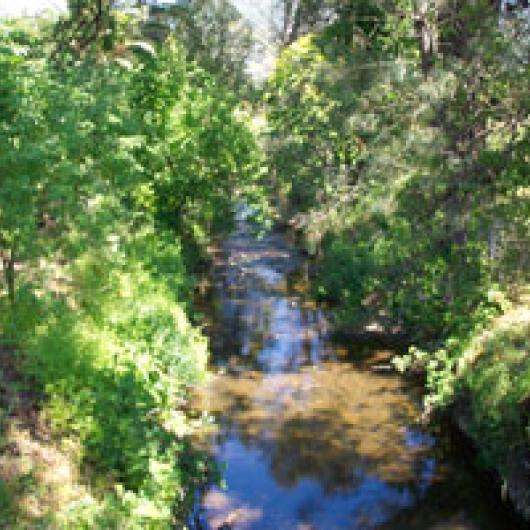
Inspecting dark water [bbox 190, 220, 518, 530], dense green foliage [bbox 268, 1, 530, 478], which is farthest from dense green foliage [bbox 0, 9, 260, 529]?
dense green foliage [bbox 268, 1, 530, 478]

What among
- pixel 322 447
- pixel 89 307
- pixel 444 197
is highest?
pixel 444 197

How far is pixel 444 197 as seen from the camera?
16.7m

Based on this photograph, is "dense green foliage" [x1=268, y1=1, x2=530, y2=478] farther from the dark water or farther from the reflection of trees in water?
the reflection of trees in water

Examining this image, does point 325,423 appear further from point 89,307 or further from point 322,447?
point 89,307

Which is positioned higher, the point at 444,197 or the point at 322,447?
the point at 444,197

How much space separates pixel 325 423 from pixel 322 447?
106 cm

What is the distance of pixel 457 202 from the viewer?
16.4 meters

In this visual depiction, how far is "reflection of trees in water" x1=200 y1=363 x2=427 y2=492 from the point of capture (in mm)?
14016

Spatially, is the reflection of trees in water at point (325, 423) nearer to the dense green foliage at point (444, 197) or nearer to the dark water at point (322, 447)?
the dark water at point (322, 447)

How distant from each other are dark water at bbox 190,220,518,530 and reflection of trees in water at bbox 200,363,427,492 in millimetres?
23

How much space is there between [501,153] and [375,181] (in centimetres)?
443

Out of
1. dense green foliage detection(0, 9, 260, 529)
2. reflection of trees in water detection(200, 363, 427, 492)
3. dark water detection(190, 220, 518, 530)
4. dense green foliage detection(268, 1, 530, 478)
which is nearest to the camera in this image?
dense green foliage detection(0, 9, 260, 529)

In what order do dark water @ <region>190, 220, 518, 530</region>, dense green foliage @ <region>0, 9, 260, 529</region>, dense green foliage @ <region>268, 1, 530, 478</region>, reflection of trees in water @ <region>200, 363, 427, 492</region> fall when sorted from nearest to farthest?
dense green foliage @ <region>0, 9, 260, 529</region>, dark water @ <region>190, 220, 518, 530</region>, reflection of trees in water @ <region>200, 363, 427, 492</region>, dense green foliage @ <region>268, 1, 530, 478</region>

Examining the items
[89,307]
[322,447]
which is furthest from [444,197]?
[89,307]
